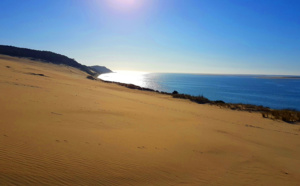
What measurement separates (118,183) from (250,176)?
323 cm

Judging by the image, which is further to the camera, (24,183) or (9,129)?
(9,129)

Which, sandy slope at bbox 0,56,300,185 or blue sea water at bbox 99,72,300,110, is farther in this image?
blue sea water at bbox 99,72,300,110

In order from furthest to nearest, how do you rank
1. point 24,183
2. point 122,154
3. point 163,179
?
point 122,154 → point 163,179 → point 24,183

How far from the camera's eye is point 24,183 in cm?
331

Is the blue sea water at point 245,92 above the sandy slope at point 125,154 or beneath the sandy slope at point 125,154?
above

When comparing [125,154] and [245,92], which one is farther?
[245,92]

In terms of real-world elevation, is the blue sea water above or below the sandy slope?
above

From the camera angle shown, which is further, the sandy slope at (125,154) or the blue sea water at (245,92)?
the blue sea water at (245,92)

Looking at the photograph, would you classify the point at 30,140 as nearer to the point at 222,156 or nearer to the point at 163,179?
the point at 163,179

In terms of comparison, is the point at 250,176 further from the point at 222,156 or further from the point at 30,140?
the point at 30,140

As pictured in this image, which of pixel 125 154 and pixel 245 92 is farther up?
pixel 245 92

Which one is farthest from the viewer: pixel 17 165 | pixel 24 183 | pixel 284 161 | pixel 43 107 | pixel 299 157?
pixel 43 107

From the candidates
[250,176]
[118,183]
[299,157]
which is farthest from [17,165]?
[299,157]

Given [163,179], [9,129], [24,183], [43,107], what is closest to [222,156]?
[163,179]
